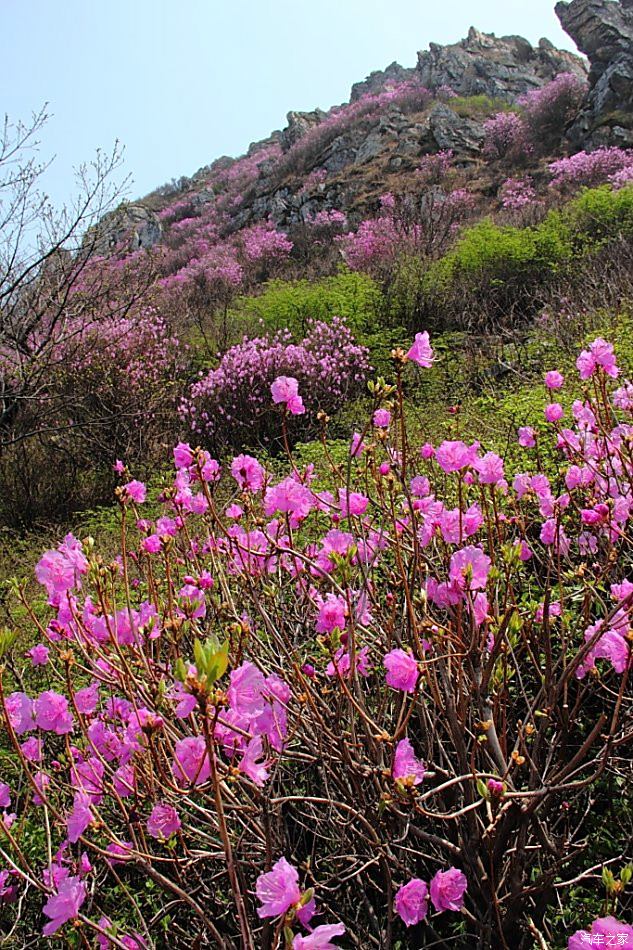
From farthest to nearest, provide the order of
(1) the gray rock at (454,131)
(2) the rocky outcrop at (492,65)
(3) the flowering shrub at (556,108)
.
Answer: (2) the rocky outcrop at (492,65) < (1) the gray rock at (454,131) < (3) the flowering shrub at (556,108)

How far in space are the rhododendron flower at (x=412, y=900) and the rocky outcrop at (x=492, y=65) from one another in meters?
30.1

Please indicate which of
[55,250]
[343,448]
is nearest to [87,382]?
[55,250]

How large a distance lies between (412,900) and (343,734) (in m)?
0.32

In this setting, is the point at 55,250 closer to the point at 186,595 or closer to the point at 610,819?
the point at 186,595

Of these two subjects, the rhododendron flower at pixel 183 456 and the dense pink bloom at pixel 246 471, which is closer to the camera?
the dense pink bloom at pixel 246 471

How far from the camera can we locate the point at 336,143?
977 inches

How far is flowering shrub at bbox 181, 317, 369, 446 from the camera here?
716 cm

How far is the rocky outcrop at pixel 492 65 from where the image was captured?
86.1 feet

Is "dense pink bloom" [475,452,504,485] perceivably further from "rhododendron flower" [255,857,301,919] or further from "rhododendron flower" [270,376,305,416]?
"rhododendron flower" [255,857,301,919]

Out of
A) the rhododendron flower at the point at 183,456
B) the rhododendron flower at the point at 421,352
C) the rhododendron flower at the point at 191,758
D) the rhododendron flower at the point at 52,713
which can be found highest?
the rhododendron flower at the point at 183,456

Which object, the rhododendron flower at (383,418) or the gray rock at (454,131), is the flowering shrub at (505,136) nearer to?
the gray rock at (454,131)

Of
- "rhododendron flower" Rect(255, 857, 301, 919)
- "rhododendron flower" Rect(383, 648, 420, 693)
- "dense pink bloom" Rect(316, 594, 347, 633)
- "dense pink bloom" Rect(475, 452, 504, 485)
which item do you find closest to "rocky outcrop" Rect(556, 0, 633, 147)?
"dense pink bloom" Rect(475, 452, 504, 485)

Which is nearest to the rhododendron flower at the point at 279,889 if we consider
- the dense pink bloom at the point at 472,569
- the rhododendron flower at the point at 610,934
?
the rhododendron flower at the point at 610,934

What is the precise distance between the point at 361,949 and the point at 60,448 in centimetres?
680
